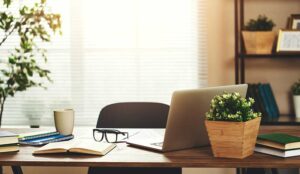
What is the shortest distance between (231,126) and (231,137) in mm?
40

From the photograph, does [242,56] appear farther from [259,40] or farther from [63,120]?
[63,120]

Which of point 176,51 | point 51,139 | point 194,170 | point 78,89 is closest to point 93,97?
point 78,89

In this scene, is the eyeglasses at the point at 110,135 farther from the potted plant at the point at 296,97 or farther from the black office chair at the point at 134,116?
the potted plant at the point at 296,97

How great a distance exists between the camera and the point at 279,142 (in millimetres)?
1484

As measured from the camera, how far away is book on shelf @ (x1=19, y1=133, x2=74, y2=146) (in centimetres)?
176

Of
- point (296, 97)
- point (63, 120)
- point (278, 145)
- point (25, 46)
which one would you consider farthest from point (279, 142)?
point (25, 46)

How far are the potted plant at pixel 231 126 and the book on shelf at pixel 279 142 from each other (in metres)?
0.06

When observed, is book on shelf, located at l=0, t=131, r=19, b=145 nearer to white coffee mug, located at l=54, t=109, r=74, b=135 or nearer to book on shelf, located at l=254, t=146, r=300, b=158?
white coffee mug, located at l=54, t=109, r=74, b=135

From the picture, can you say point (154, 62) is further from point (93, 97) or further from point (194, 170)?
point (194, 170)

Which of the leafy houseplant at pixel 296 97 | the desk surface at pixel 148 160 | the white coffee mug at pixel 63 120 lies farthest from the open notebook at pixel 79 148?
the leafy houseplant at pixel 296 97

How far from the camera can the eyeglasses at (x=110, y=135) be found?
182cm

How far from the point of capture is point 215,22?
130 inches

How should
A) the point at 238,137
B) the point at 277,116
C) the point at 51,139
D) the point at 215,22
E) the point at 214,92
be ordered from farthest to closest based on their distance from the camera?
the point at 215,22, the point at 277,116, the point at 51,139, the point at 214,92, the point at 238,137

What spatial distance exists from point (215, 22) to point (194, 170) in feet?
3.78
